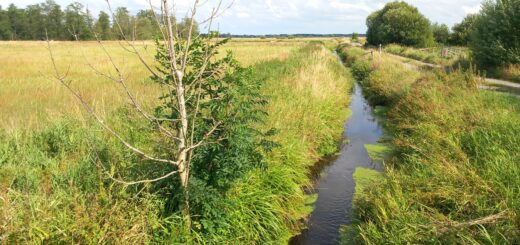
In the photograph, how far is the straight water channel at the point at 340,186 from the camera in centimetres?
503

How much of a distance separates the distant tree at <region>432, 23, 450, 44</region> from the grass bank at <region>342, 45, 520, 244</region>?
42.3 metres

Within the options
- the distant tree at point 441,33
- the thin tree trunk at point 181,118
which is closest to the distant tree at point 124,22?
the thin tree trunk at point 181,118

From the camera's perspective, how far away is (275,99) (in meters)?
8.38

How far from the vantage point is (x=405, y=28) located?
135 ft

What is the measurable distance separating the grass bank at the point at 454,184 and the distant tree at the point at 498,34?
9827 millimetres

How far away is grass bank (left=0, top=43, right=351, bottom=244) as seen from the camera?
10.1 ft

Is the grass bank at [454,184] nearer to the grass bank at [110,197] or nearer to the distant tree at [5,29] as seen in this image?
the grass bank at [110,197]

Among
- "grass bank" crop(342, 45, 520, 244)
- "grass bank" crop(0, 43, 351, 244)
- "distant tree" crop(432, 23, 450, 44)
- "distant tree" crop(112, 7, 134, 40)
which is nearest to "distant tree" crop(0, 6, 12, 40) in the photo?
A: "distant tree" crop(432, 23, 450, 44)

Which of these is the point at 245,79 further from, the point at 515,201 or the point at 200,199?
the point at 515,201

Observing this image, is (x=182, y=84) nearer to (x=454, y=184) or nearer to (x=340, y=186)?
(x=454, y=184)

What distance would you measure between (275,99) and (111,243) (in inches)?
224

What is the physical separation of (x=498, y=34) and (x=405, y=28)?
2649 centimetres

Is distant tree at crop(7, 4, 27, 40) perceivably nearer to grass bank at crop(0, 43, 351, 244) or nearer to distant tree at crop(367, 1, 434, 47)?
distant tree at crop(367, 1, 434, 47)

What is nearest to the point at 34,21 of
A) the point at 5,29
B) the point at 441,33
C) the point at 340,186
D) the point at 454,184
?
the point at 5,29
